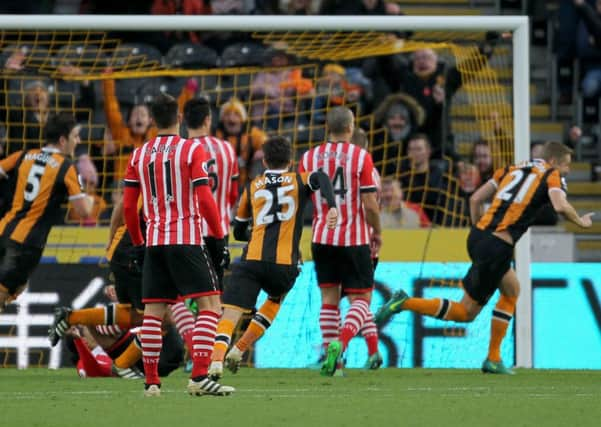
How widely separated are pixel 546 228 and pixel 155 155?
6.90 metres

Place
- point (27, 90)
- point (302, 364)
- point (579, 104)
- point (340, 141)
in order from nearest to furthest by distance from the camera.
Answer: point (340, 141)
point (302, 364)
point (27, 90)
point (579, 104)

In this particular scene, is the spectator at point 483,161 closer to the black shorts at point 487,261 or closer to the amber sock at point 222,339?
the black shorts at point 487,261

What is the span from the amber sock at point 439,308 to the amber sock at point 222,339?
6.87 ft

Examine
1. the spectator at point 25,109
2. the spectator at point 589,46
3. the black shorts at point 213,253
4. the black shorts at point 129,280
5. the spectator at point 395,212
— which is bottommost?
the black shorts at point 129,280

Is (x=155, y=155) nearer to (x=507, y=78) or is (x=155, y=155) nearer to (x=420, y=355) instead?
(x=420, y=355)

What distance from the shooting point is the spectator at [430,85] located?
15.0 m

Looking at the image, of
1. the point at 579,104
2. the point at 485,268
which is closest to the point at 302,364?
the point at 485,268

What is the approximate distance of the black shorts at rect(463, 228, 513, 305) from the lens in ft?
36.3

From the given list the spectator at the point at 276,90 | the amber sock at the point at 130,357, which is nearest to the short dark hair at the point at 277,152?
the amber sock at the point at 130,357

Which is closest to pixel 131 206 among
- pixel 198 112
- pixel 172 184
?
pixel 172 184

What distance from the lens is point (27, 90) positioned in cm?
1426

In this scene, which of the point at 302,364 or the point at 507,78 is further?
the point at 507,78

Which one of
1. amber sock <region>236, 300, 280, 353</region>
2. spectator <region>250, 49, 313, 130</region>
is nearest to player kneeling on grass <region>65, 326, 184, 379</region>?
amber sock <region>236, 300, 280, 353</region>

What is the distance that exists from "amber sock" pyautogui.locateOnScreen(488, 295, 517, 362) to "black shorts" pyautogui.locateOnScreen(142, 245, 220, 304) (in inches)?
133
